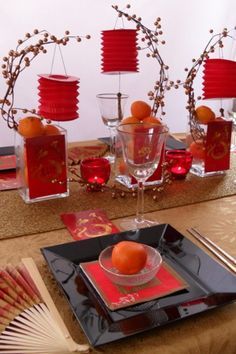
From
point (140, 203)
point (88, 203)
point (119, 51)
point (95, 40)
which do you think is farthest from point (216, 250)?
point (95, 40)

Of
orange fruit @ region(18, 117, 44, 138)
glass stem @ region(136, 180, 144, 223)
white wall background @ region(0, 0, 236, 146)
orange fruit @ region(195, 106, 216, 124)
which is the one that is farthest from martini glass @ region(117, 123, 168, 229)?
white wall background @ region(0, 0, 236, 146)

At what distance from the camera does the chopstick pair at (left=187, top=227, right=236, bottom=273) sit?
694 mm

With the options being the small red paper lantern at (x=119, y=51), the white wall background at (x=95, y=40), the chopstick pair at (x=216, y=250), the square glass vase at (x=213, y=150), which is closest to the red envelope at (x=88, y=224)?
the chopstick pair at (x=216, y=250)

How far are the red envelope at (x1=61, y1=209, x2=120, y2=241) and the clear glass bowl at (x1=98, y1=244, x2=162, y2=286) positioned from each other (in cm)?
15

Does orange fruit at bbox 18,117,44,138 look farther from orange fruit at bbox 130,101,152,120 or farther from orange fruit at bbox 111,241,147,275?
orange fruit at bbox 111,241,147,275

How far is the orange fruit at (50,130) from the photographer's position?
94 centimetres

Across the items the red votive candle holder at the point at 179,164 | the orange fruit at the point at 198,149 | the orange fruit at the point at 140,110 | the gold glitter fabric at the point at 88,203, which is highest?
the orange fruit at the point at 140,110

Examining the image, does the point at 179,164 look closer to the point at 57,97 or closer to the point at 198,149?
the point at 198,149

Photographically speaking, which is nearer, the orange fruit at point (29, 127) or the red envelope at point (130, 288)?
the red envelope at point (130, 288)

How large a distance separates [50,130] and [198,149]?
416mm

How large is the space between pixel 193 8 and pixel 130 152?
1.98 m

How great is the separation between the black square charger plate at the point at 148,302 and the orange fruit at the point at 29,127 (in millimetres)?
319

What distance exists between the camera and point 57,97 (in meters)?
0.99

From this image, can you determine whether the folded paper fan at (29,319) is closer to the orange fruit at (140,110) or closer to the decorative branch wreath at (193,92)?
the orange fruit at (140,110)
